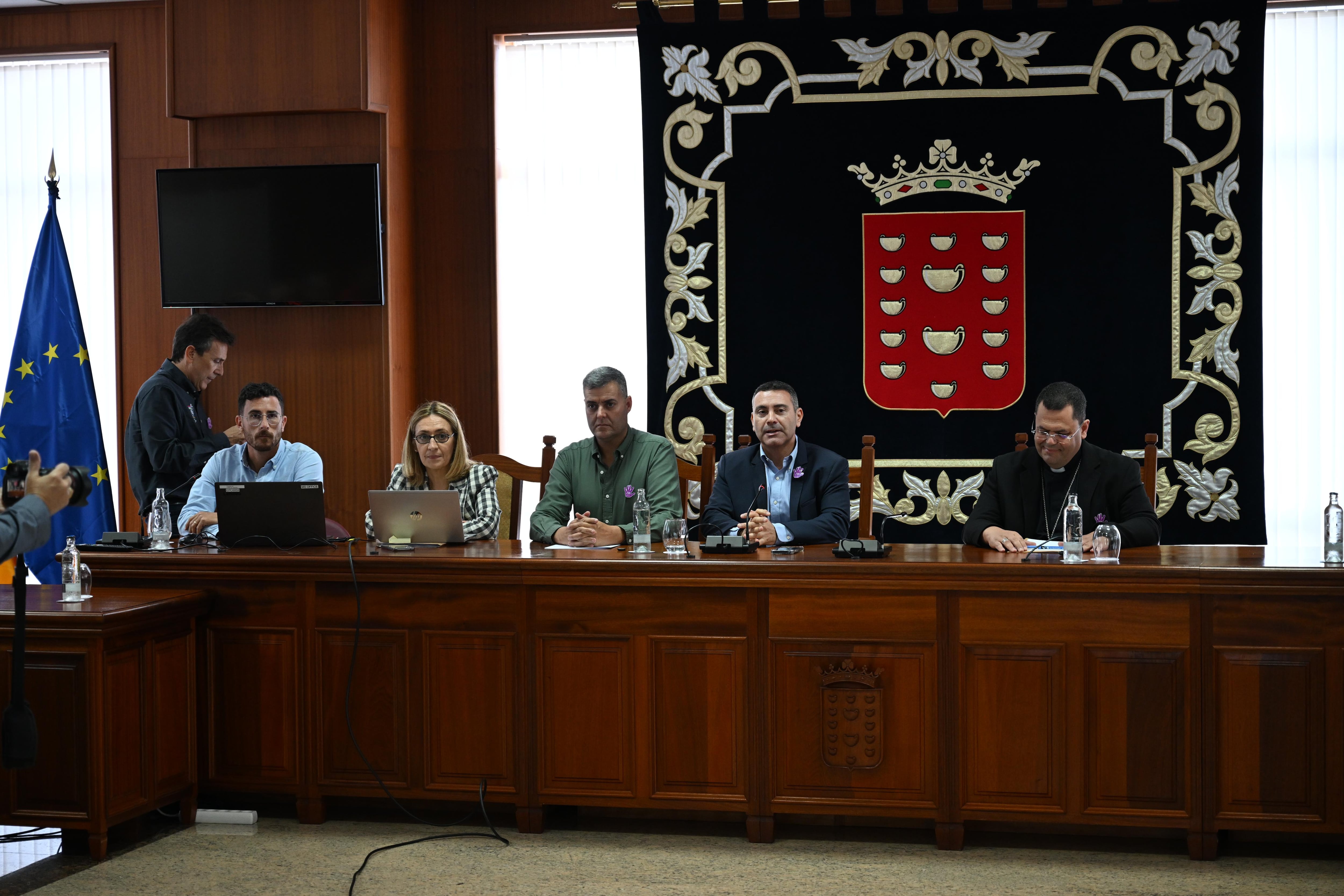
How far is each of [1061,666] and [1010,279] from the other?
2.40 metres

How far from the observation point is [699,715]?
344 centimetres

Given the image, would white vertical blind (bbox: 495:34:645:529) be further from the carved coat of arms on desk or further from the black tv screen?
the carved coat of arms on desk

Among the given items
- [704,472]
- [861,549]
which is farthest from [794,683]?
[704,472]

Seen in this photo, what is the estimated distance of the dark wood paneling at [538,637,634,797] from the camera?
137 inches

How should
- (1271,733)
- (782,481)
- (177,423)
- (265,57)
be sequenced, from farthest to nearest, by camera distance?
1. (265,57)
2. (177,423)
3. (782,481)
4. (1271,733)

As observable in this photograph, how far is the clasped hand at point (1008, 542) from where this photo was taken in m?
3.50

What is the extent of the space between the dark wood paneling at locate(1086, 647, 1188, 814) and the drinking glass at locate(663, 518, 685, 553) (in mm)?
1196

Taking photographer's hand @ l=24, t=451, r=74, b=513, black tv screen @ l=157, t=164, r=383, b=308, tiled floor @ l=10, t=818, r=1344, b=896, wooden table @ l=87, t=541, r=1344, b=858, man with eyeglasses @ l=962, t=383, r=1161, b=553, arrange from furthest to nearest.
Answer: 1. black tv screen @ l=157, t=164, r=383, b=308
2. man with eyeglasses @ l=962, t=383, r=1161, b=553
3. wooden table @ l=87, t=541, r=1344, b=858
4. tiled floor @ l=10, t=818, r=1344, b=896
5. photographer's hand @ l=24, t=451, r=74, b=513

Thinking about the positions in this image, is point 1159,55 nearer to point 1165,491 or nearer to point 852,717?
point 1165,491

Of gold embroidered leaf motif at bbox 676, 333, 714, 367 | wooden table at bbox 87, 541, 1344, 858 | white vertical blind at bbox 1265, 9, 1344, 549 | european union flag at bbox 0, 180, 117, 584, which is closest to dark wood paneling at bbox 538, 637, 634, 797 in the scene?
wooden table at bbox 87, 541, 1344, 858

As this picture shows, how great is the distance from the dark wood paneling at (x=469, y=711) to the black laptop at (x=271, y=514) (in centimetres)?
62

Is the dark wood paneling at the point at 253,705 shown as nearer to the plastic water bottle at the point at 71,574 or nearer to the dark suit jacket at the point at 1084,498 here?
the plastic water bottle at the point at 71,574

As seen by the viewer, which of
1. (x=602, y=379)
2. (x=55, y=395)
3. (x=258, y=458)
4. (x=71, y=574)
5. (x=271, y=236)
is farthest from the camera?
(x=55, y=395)

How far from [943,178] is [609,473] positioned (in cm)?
211
